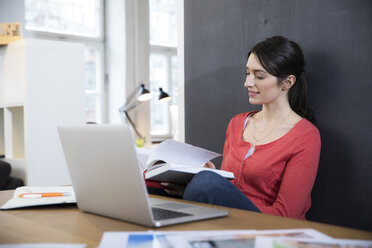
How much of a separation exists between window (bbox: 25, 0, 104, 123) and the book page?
13.5ft

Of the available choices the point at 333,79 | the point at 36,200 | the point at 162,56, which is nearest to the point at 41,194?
the point at 36,200

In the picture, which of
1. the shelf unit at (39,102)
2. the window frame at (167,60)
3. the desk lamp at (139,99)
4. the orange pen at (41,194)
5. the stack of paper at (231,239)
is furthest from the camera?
the window frame at (167,60)

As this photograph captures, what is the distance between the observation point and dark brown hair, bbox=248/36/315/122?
162 centimetres

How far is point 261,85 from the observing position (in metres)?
1.67

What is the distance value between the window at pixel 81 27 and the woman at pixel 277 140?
150 inches

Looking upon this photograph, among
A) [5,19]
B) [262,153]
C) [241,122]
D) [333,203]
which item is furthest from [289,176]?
[5,19]

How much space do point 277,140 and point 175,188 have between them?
44 cm

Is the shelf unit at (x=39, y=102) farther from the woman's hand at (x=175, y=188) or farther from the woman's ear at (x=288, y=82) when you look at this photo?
the woman's ear at (x=288, y=82)

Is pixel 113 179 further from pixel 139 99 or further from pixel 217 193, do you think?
pixel 139 99

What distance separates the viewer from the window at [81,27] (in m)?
4.89

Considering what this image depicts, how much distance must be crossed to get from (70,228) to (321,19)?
4.22 feet

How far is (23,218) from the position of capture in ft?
3.14

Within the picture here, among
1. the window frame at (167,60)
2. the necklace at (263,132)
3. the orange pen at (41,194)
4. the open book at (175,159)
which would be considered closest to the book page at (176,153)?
the open book at (175,159)

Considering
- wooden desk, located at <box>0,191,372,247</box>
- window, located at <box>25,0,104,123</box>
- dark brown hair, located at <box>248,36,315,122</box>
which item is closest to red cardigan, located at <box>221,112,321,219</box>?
dark brown hair, located at <box>248,36,315,122</box>
